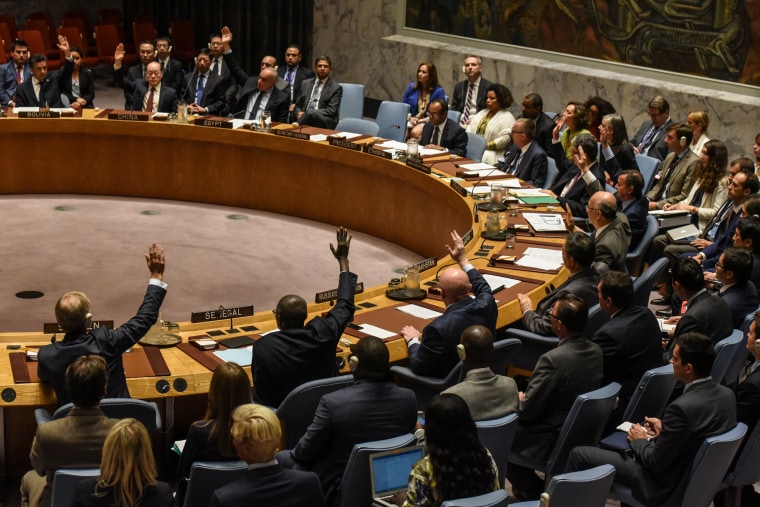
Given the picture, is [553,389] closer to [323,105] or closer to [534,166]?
[534,166]

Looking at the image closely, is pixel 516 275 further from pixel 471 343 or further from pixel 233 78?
pixel 233 78

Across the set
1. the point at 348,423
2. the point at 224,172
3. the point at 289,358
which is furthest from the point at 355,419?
the point at 224,172

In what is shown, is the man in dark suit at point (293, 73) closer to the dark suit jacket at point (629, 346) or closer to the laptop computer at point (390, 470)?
the dark suit jacket at point (629, 346)

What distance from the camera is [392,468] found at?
3.90 meters

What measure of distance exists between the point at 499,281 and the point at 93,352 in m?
2.59

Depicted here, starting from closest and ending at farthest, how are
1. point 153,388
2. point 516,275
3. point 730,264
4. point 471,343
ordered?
point 471,343
point 153,388
point 730,264
point 516,275

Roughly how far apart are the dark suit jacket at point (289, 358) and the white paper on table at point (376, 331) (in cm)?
57

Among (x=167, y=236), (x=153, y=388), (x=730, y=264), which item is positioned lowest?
(x=167, y=236)

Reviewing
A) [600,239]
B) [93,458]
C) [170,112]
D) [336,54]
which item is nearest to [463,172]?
[600,239]

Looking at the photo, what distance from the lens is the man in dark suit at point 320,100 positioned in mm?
10961

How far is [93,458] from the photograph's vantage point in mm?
3971

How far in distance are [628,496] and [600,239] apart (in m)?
2.59

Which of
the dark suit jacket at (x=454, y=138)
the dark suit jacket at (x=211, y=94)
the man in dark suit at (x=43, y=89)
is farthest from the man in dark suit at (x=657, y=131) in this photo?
the man in dark suit at (x=43, y=89)

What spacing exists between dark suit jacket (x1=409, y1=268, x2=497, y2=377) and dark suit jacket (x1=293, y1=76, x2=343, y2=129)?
19.5ft
